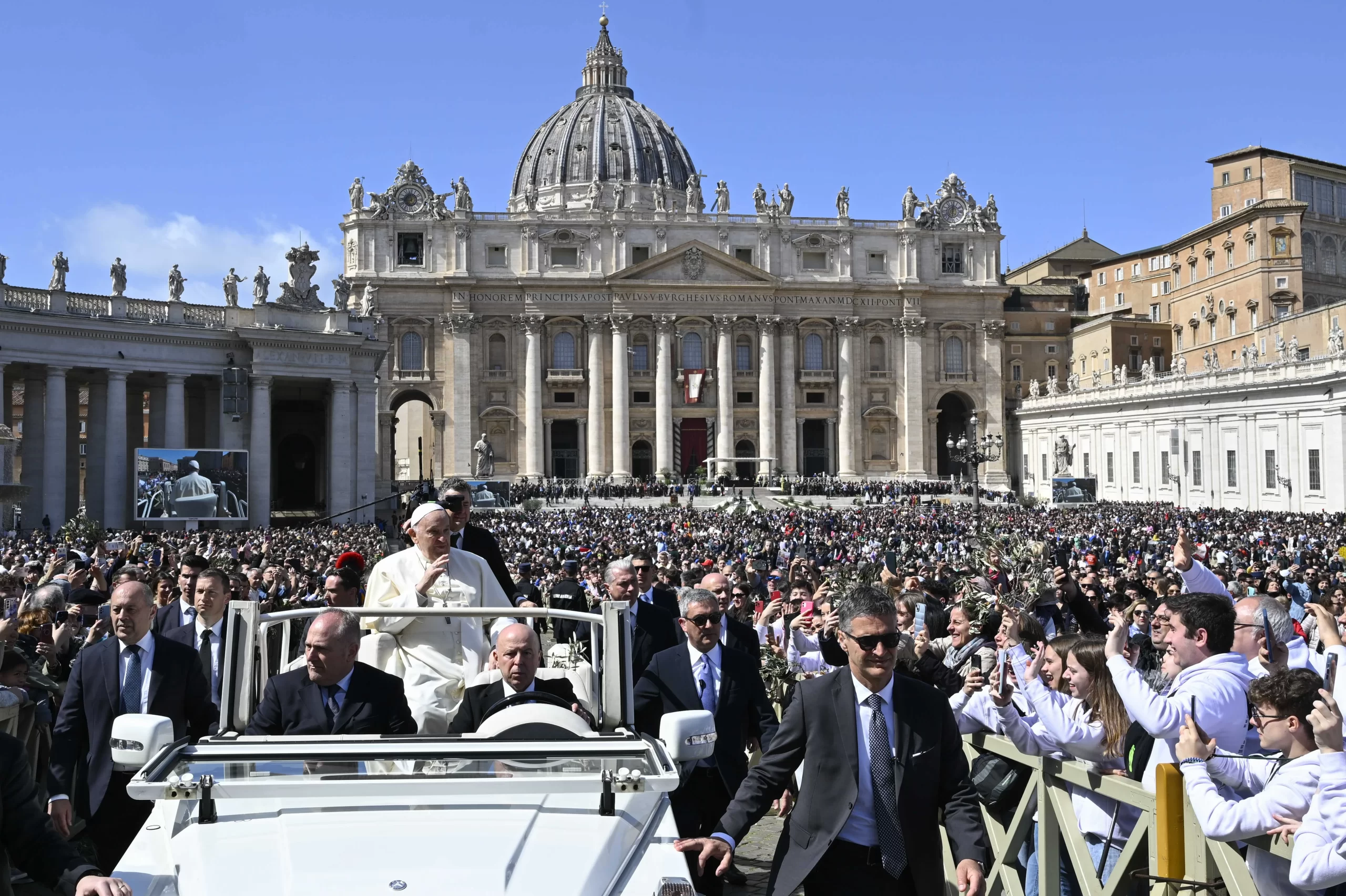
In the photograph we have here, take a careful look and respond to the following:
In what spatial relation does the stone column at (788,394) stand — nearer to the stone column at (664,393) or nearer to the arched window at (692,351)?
the arched window at (692,351)

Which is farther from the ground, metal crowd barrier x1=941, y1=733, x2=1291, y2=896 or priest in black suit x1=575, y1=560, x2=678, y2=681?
priest in black suit x1=575, y1=560, x2=678, y2=681

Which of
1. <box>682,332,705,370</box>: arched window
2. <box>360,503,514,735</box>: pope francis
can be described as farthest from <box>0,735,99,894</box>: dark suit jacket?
<box>682,332,705,370</box>: arched window

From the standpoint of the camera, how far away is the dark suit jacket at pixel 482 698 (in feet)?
19.0

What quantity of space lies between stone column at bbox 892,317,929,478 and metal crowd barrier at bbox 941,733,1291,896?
76.8 m

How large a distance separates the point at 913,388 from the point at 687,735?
79943 mm

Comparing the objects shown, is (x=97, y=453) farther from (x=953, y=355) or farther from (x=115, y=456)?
(x=953, y=355)

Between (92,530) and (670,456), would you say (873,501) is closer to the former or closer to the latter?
(670,456)

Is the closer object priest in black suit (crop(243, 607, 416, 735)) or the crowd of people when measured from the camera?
the crowd of people

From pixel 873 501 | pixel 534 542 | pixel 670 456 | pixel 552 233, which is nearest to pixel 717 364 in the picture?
pixel 670 456

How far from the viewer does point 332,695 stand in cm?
556

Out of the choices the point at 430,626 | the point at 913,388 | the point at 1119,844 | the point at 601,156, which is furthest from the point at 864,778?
the point at 601,156

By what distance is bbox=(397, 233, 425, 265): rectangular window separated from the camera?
79.2 metres

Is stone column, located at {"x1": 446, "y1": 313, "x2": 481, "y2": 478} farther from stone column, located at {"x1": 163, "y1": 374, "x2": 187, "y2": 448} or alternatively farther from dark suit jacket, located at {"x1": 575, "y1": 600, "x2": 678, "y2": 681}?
dark suit jacket, located at {"x1": 575, "y1": 600, "x2": 678, "y2": 681}

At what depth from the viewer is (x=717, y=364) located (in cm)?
8094
